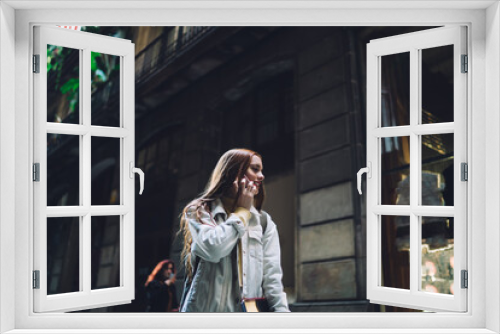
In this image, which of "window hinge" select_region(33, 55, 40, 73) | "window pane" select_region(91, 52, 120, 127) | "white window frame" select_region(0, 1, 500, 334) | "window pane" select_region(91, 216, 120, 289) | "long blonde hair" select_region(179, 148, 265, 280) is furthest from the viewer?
"window pane" select_region(91, 216, 120, 289)

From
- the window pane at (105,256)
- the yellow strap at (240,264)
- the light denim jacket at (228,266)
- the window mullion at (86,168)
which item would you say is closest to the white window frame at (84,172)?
the window mullion at (86,168)

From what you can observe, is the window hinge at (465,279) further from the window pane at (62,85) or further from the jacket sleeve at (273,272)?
the window pane at (62,85)

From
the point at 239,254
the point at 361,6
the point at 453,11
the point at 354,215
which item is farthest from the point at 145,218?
the point at 453,11

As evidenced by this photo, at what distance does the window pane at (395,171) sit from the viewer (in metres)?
3.47

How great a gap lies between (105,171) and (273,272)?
5.02 ft

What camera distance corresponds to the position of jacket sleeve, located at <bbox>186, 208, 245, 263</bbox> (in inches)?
128

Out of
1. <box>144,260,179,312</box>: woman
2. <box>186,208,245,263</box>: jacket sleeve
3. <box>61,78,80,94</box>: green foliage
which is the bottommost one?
<box>144,260,179,312</box>: woman

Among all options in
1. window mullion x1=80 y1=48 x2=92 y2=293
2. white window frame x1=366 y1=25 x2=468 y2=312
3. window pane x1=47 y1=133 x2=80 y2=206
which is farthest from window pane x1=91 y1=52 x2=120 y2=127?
white window frame x1=366 y1=25 x2=468 y2=312

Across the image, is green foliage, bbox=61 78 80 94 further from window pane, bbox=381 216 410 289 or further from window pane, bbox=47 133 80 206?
window pane, bbox=381 216 410 289

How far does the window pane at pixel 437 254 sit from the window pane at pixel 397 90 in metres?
0.72

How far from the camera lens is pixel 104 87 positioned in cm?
379

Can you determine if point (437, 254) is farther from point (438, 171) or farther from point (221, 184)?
point (221, 184)

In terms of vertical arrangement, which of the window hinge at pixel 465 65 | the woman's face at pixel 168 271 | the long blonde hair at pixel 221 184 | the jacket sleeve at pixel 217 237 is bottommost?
the woman's face at pixel 168 271

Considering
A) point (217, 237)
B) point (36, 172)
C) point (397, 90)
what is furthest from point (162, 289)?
point (397, 90)
